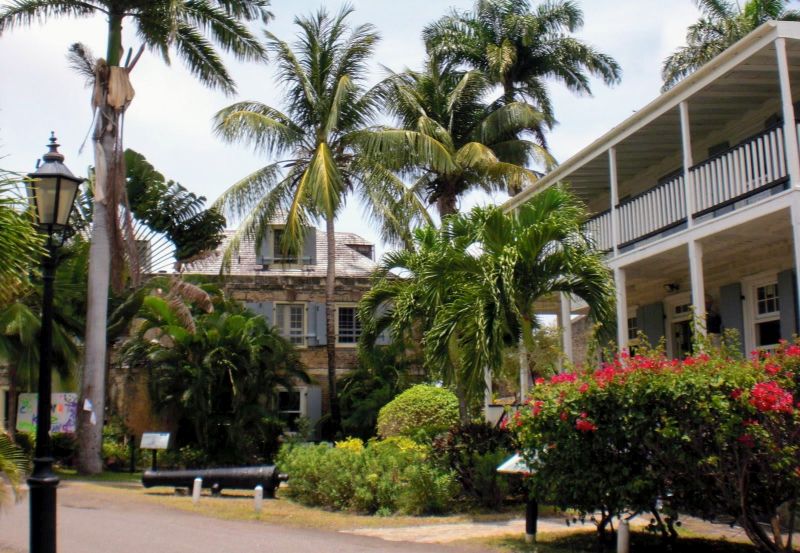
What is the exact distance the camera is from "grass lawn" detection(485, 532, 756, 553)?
988cm

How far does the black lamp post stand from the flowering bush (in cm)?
496

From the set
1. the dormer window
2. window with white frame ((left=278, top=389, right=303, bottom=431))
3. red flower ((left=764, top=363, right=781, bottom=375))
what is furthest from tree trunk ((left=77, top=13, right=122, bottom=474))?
red flower ((left=764, top=363, right=781, bottom=375))

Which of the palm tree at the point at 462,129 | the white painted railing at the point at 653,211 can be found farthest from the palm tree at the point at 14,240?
the palm tree at the point at 462,129

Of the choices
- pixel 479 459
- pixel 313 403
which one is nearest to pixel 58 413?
pixel 313 403

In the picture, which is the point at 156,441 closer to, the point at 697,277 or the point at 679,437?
the point at 697,277

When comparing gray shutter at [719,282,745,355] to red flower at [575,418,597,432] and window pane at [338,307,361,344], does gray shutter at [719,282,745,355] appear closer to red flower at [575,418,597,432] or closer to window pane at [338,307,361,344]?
red flower at [575,418,597,432]

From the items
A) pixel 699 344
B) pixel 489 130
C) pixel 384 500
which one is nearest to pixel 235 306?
pixel 489 130

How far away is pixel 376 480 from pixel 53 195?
7.67 meters

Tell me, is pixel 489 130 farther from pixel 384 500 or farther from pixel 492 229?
pixel 384 500

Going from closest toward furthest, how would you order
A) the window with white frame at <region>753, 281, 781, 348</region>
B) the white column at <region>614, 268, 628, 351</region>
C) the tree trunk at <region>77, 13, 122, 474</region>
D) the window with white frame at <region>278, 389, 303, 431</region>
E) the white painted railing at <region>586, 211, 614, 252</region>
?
the window with white frame at <region>753, 281, 781, 348</region> < the white column at <region>614, 268, 628, 351</region> < the white painted railing at <region>586, 211, 614, 252</region> < the tree trunk at <region>77, 13, 122, 474</region> < the window with white frame at <region>278, 389, 303, 431</region>

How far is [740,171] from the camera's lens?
12.8 metres

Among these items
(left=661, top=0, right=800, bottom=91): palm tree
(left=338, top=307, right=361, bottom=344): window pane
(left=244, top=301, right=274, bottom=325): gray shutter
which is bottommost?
(left=338, top=307, right=361, bottom=344): window pane

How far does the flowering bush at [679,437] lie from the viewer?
856 centimetres

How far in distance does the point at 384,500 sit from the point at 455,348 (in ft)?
8.84
